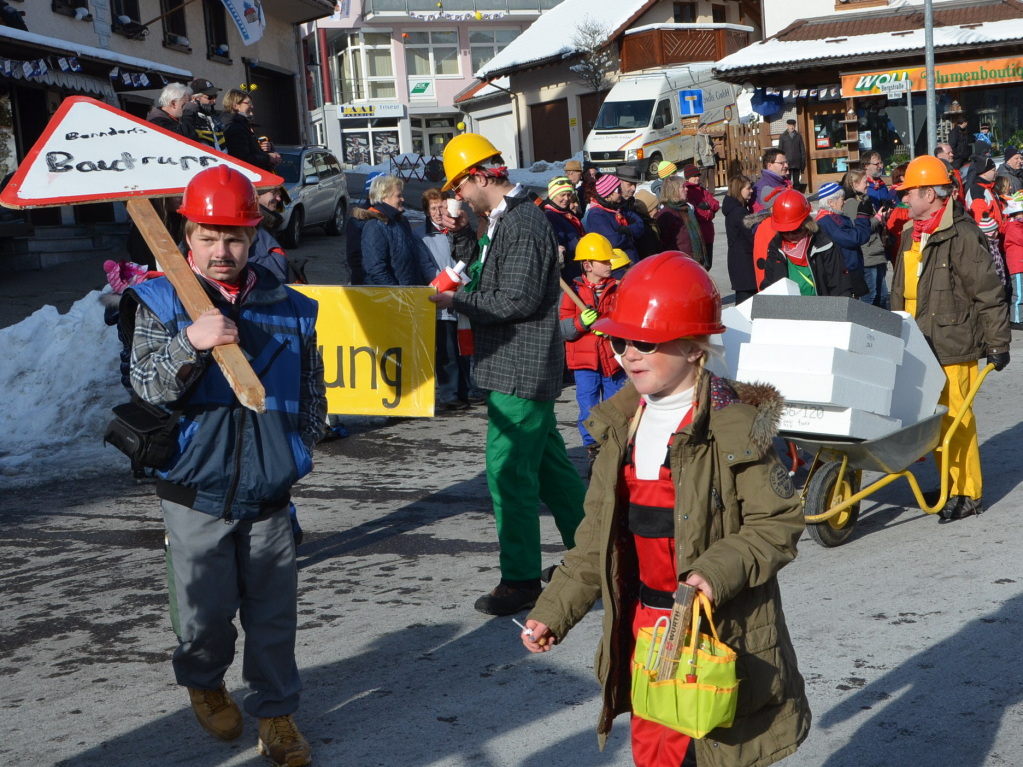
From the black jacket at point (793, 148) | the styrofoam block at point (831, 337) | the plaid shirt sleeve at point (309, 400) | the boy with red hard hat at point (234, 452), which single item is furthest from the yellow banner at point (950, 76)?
the boy with red hard hat at point (234, 452)

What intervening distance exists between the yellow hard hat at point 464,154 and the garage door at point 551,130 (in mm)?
42372

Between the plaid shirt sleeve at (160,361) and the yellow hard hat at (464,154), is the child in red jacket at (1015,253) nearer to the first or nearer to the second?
the yellow hard hat at (464,154)

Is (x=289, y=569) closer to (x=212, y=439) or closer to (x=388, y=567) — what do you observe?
(x=212, y=439)

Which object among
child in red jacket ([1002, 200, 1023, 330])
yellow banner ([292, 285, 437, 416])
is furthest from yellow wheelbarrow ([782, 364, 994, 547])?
child in red jacket ([1002, 200, 1023, 330])

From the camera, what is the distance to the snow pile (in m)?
8.94

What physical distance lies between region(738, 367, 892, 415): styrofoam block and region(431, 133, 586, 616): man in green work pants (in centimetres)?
118

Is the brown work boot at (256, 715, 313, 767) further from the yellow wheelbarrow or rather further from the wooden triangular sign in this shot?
the yellow wheelbarrow

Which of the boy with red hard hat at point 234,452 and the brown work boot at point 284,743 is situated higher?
the boy with red hard hat at point 234,452

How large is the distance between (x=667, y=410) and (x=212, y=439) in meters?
1.56

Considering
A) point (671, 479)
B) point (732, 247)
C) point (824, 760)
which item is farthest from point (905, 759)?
point (732, 247)

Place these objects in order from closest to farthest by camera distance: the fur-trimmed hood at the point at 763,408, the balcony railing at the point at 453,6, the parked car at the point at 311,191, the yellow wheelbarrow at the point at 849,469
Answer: the fur-trimmed hood at the point at 763,408 < the yellow wheelbarrow at the point at 849,469 < the parked car at the point at 311,191 < the balcony railing at the point at 453,6

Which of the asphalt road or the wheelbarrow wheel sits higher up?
the wheelbarrow wheel

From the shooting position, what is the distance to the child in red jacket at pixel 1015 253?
44.0 ft

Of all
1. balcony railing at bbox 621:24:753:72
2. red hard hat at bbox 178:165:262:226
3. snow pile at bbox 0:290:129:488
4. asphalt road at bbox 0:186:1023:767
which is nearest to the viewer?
red hard hat at bbox 178:165:262:226
